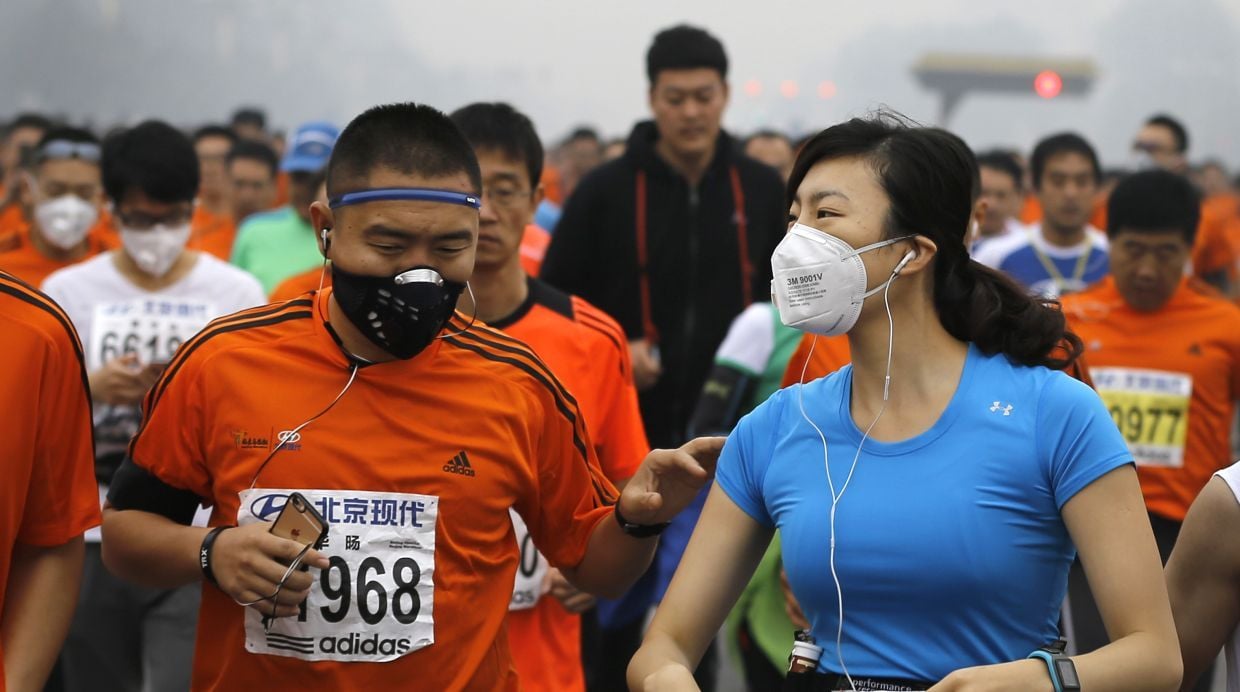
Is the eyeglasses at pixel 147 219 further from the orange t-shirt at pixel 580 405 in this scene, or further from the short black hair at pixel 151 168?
the orange t-shirt at pixel 580 405

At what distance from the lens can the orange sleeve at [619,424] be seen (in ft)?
16.7

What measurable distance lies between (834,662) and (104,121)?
4438cm

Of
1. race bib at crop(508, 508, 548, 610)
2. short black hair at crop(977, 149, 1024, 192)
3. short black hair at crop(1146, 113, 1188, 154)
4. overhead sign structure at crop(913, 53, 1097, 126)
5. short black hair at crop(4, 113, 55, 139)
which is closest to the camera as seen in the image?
race bib at crop(508, 508, 548, 610)

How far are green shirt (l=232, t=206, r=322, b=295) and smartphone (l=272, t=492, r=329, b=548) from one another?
557 cm

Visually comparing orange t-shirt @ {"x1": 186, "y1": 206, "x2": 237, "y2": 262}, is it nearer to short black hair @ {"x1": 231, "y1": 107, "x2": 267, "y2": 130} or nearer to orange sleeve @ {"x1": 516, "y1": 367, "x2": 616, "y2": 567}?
short black hair @ {"x1": 231, "y1": 107, "x2": 267, "y2": 130}

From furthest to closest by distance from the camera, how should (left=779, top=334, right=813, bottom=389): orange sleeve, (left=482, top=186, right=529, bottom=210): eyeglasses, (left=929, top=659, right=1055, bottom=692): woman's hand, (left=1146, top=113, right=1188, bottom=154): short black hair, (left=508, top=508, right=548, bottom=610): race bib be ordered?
(left=1146, top=113, right=1188, bottom=154): short black hair < (left=482, top=186, right=529, bottom=210): eyeglasses < (left=779, top=334, right=813, bottom=389): orange sleeve < (left=508, top=508, right=548, bottom=610): race bib < (left=929, top=659, right=1055, bottom=692): woman's hand

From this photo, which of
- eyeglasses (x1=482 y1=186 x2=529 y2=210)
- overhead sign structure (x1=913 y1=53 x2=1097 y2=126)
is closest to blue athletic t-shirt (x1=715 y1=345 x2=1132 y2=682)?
eyeglasses (x1=482 y1=186 x2=529 y2=210)

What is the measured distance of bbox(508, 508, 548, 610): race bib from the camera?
5.06 meters

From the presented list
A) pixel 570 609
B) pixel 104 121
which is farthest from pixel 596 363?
pixel 104 121

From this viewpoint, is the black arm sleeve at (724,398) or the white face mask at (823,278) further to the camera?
the black arm sleeve at (724,398)

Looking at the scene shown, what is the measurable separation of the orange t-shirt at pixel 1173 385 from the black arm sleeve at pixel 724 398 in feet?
4.90

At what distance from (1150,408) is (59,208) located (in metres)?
4.68

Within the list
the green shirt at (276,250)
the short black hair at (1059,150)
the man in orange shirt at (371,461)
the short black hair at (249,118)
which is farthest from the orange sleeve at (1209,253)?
Result: the short black hair at (249,118)

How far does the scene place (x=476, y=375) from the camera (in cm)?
397
